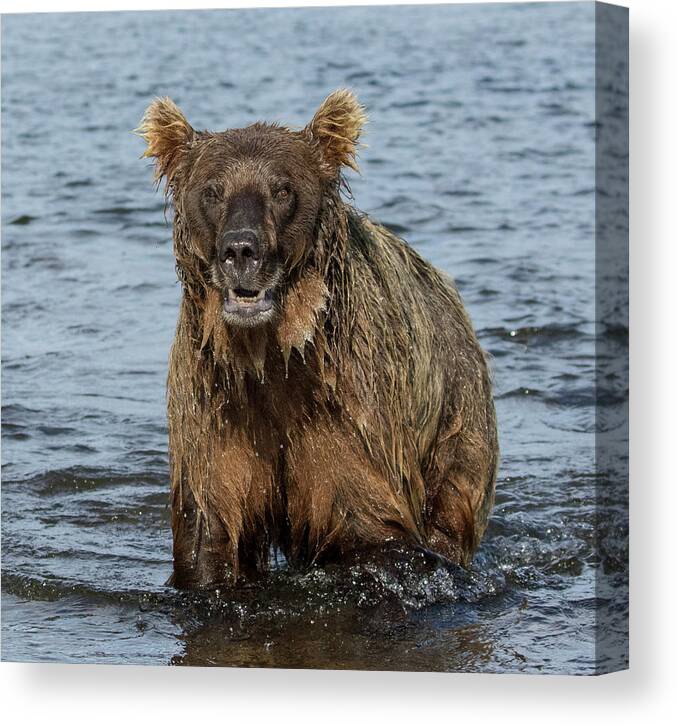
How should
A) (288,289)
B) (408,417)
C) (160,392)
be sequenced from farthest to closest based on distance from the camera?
(160,392)
(408,417)
(288,289)

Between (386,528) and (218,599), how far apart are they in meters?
0.81

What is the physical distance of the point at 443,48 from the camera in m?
11.1

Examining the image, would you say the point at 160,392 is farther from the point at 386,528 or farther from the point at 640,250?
the point at 640,250

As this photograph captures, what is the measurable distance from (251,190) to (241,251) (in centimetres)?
34

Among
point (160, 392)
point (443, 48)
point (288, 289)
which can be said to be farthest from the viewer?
point (443, 48)

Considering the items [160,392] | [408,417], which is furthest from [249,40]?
[408,417]

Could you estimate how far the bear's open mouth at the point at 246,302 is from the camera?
22.2 feet

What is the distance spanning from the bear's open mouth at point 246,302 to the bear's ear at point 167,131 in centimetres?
67

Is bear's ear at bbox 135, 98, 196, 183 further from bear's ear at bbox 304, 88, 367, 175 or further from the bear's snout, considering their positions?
the bear's snout

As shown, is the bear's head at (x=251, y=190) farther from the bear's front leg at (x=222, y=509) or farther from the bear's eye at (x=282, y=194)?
the bear's front leg at (x=222, y=509)

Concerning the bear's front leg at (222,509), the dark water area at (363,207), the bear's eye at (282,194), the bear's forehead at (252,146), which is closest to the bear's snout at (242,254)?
the bear's eye at (282,194)

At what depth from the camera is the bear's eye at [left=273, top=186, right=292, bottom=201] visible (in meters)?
6.93

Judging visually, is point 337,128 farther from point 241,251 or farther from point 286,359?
point 286,359

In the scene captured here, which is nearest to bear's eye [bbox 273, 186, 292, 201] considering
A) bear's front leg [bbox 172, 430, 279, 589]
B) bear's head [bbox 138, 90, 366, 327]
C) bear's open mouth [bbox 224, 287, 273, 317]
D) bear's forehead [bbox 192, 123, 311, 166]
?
bear's head [bbox 138, 90, 366, 327]
